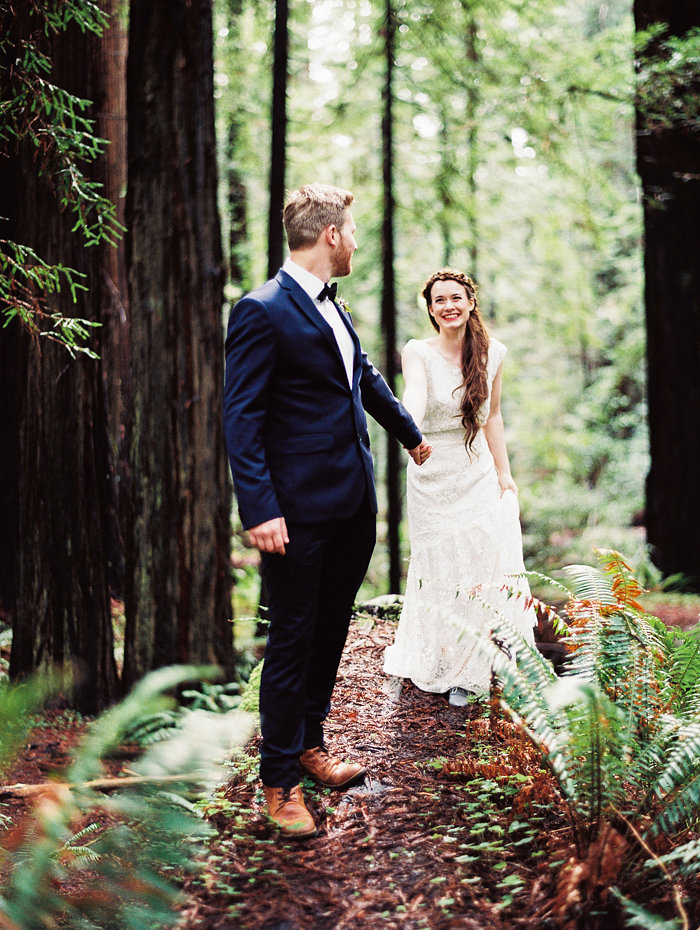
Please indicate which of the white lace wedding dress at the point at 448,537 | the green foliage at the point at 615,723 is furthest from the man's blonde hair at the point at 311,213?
the green foliage at the point at 615,723

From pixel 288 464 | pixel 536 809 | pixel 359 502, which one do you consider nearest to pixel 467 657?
pixel 536 809

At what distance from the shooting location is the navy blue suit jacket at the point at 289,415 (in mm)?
3104

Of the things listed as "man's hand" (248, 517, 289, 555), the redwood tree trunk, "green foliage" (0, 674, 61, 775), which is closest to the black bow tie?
"man's hand" (248, 517, 289, 555)

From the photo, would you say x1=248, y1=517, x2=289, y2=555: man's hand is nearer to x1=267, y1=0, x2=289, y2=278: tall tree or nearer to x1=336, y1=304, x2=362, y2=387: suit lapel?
x1=336, y1=304, x2=362, y2=387: suit lapel

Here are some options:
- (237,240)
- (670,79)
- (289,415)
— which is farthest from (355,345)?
(237,240)

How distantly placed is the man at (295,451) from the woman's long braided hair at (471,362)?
1546 mm

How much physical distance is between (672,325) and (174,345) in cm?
678

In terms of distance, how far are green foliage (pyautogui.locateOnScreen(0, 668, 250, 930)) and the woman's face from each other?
4003 mm

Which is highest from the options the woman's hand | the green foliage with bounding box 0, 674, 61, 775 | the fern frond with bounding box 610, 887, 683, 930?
the woman's hand

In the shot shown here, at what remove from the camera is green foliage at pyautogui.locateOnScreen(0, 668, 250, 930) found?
108 centimetres

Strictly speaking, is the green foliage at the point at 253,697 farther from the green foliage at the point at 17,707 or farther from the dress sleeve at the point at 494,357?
the green foliage at the point at 17,707

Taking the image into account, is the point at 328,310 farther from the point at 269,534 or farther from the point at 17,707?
the point at 17,707

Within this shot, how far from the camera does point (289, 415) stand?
329 cm

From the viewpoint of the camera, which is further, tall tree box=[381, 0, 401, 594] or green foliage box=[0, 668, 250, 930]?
tall tree box=[381, 0, 401, 594]
